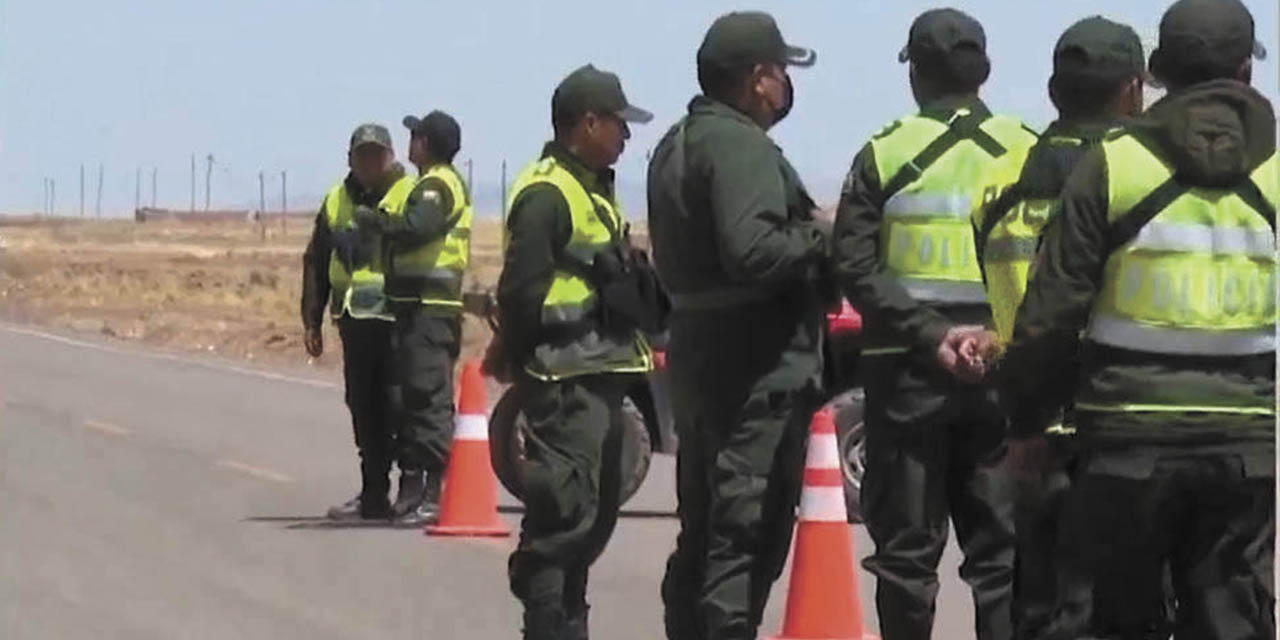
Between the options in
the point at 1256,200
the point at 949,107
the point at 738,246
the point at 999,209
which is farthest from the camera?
the point at 949,107

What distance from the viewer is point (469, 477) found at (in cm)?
1602

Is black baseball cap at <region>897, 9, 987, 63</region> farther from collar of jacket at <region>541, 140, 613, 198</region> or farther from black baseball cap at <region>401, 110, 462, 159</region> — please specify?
black baseball cap at <region>401, 110, 462, 159</region>

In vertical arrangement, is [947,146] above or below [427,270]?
above

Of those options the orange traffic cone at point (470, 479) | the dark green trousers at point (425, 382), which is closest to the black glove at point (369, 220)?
the dark green trousers at point (425, 382)

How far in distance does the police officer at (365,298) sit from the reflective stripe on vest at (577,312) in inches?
225

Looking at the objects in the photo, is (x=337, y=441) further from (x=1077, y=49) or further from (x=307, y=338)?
(x=1077, y=49)

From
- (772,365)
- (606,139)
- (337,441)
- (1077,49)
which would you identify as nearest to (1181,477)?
(1077,49)

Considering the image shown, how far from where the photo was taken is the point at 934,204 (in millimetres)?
9484

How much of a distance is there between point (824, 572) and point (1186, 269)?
4.26 m

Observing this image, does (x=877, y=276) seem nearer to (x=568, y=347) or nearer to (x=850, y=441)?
(x=568, y=347)

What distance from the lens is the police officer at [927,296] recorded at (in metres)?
9.48

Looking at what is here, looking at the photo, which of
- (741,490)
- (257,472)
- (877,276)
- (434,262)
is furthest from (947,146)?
(257,472)

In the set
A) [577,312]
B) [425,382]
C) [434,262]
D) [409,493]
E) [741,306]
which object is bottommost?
[409,493]

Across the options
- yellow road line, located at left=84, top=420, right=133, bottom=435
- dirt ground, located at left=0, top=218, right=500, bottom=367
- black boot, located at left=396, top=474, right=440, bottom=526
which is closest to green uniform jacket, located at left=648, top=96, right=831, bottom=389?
dirt ground, located at left=0, top=218, right=500, bottom=367
